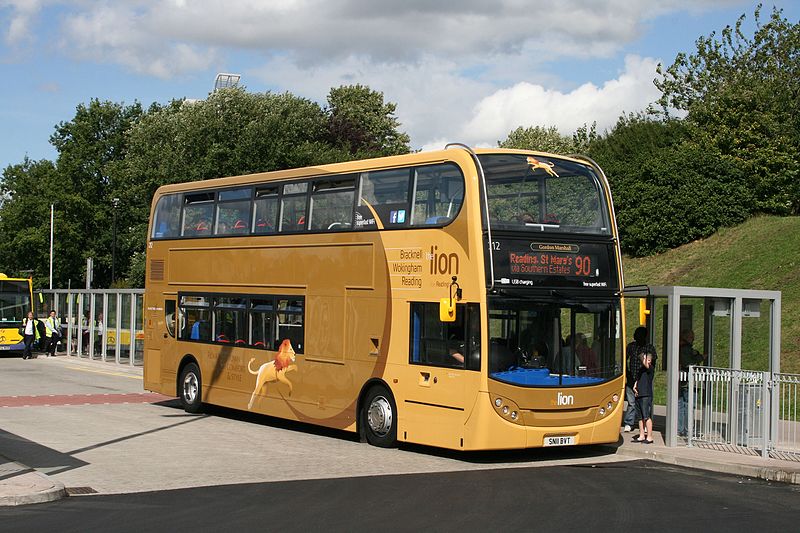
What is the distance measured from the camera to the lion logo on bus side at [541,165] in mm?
14422

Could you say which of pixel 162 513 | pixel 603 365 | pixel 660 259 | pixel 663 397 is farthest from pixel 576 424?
pixel 660 259

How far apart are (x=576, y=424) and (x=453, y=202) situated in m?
3.58

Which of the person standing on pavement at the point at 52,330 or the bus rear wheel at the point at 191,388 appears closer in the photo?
the bus rear wheel at the point at 191,388

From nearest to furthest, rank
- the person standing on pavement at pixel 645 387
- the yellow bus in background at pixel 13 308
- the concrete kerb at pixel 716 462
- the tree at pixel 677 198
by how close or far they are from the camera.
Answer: the concrete kerb at pixel 716 462 < the person standing on pavement at pixel 645 387 < the tree at pixel 677 198 < the yellow bus in background at pixel 13 308

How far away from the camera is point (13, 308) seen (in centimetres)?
4084

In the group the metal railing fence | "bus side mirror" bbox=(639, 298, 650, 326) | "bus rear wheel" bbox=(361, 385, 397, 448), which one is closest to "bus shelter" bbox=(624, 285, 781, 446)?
"bus side mirror" bbox=(639, 298, 650, 326)

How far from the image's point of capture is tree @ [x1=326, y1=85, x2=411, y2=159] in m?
69.6

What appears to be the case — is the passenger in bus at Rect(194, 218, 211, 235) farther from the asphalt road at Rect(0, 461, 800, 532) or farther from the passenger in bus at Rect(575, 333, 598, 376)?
the asphalt road at Rect(0, 461, 800, 532)

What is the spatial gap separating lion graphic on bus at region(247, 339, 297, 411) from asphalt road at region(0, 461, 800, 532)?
517 cm

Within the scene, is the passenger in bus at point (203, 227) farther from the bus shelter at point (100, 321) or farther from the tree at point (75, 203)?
the tree at point (75, 203)

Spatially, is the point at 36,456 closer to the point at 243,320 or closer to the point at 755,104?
the point at 243,320

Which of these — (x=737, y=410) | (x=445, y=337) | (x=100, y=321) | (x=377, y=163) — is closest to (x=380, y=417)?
(x=445, y=337)

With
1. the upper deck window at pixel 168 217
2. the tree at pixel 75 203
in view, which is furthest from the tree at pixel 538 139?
the upper deck window at pixel 168 217

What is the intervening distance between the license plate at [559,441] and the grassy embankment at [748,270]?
10.1m
